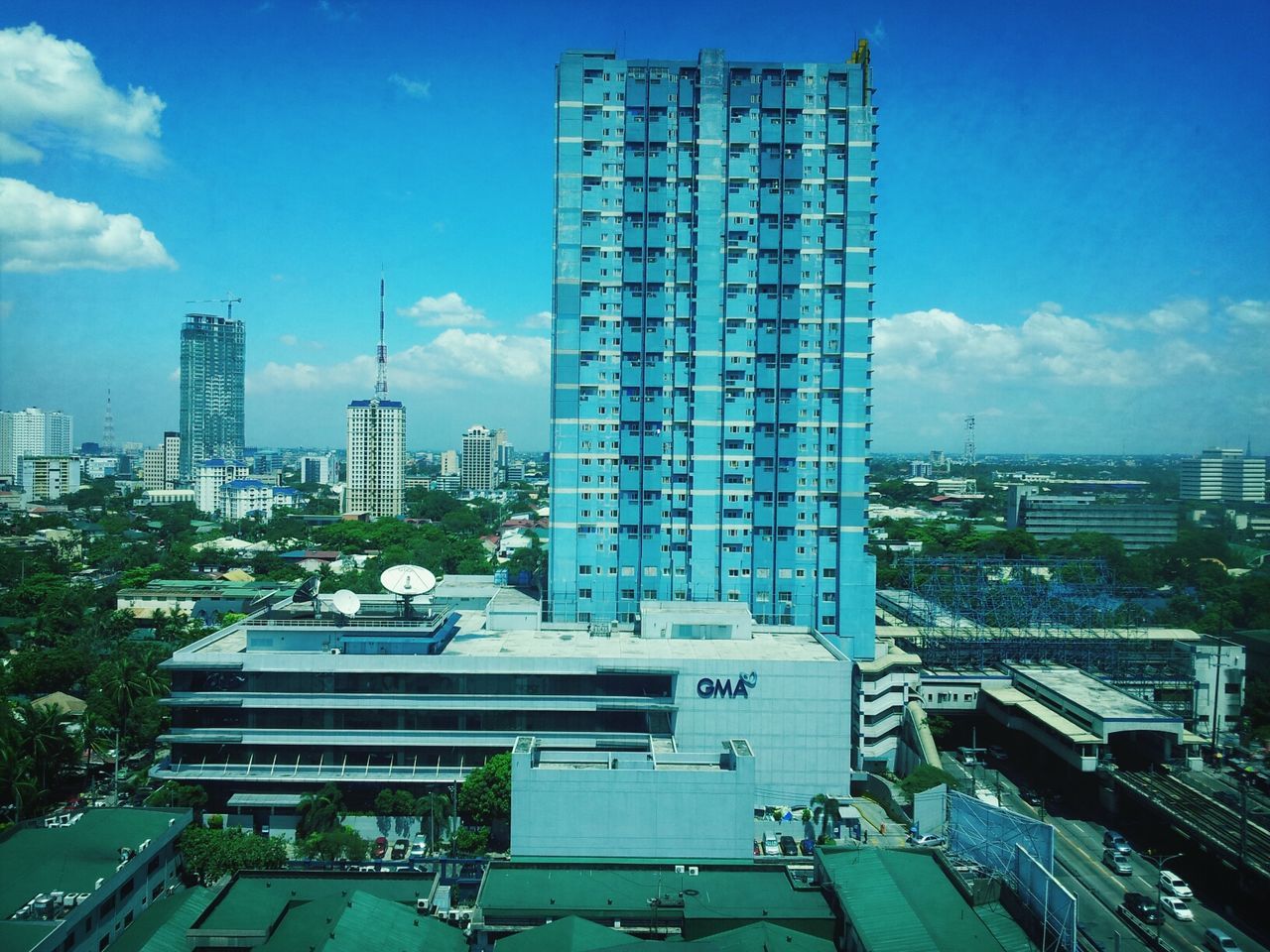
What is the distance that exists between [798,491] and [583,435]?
11089mm

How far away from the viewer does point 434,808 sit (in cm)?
3466

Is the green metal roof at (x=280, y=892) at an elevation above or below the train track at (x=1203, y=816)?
above

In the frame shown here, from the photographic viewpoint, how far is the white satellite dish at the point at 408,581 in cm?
3844

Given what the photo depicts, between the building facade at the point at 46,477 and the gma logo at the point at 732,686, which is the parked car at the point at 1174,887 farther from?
the building facade at the point at 46,477

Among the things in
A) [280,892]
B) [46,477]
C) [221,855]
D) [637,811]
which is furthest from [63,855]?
[46,477]

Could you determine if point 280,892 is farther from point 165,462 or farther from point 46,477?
point 165,462

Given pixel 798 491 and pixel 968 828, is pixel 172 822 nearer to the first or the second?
pixel 968 828

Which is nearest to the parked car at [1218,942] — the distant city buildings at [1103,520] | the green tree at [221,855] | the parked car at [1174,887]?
the parked car at [1174,887]

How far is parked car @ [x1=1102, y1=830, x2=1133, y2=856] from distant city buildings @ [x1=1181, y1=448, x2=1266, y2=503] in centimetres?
8723

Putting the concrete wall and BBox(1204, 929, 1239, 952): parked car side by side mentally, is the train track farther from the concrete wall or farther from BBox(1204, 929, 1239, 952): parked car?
the concrete wall

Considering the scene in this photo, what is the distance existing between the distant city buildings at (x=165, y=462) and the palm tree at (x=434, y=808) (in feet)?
601

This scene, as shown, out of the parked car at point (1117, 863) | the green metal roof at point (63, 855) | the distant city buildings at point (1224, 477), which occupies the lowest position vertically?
the parked car at point (1117, 863)

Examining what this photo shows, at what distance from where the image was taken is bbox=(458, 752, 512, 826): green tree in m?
33.6

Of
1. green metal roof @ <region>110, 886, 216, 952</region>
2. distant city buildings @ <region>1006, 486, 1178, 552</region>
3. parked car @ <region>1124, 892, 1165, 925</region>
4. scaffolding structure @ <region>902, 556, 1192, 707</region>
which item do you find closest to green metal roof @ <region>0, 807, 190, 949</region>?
green metal roof @ <region>110, 886, 216, 952</region>
